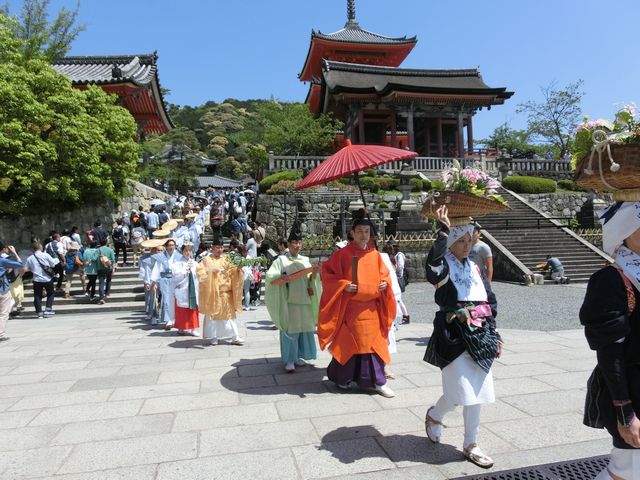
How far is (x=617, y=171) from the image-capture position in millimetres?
2119

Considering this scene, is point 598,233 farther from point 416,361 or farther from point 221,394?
point 221,394

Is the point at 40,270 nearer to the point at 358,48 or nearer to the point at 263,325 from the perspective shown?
the point at 263,325

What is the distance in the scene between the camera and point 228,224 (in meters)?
17.2

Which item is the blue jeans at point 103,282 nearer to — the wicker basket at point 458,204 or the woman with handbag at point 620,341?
the wicker basket at point 458,204

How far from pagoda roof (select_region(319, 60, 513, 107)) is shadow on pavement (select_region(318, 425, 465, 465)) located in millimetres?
22886

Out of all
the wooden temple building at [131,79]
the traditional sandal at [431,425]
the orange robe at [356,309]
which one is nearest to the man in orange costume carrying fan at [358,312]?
the orange robe at [356,309]

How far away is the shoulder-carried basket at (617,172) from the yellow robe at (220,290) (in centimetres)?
562

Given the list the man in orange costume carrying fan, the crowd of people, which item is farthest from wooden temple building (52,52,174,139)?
the man in orange costume carrying fan

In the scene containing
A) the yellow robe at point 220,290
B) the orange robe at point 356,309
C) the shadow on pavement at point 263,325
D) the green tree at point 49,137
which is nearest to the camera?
the orange robe at point 356,309

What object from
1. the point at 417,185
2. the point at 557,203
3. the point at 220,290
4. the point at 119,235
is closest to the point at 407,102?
the point at 417,185

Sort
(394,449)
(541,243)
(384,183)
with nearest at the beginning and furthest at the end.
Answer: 1. (394,449)
2. (541,243)
3. (384,183)

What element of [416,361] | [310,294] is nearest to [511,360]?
[416,361]

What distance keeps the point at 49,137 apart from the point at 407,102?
1871cm

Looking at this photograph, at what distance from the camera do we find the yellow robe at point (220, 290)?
6941 millimetres
